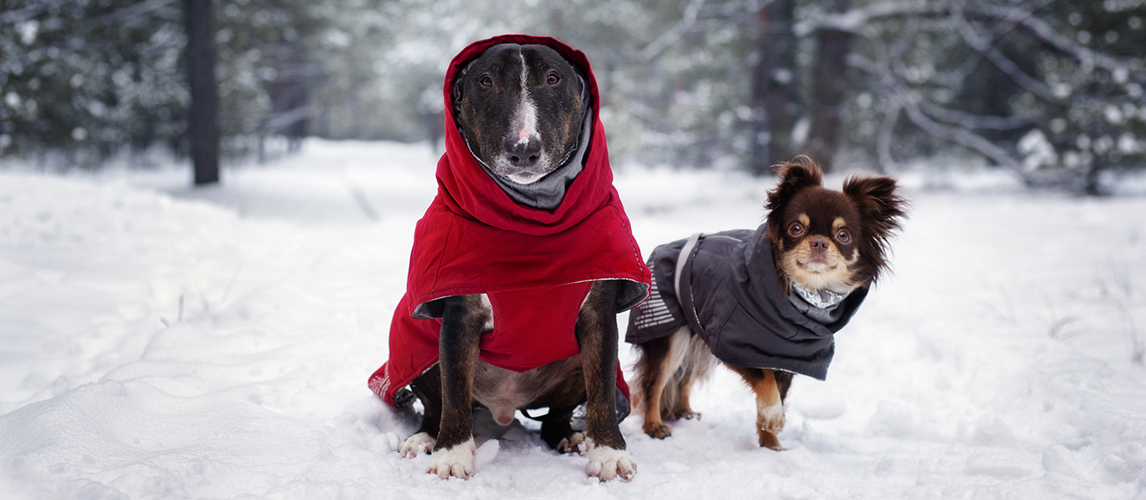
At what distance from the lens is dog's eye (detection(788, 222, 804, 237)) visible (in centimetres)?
252

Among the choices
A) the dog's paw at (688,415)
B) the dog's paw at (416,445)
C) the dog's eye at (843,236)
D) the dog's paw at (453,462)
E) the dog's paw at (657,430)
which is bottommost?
the dog's paw at (688,415)

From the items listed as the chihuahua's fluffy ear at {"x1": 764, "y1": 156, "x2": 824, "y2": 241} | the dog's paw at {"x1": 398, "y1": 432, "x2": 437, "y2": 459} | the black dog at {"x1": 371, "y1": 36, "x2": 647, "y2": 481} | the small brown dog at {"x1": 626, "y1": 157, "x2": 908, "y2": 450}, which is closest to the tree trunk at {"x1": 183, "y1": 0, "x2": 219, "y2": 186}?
the black dog at {"x1": 371, "y1": 36, "x2": 647, "y2": 481}

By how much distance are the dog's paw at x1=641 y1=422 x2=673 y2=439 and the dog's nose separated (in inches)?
58.1

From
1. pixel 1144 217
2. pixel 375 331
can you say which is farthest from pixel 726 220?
A: pixel 375 331

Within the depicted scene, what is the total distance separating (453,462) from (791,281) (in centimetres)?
146

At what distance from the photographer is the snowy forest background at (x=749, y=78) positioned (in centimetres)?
1055

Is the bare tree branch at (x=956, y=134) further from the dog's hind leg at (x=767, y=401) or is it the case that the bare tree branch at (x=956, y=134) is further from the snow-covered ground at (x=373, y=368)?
the dog's hind leg at (x=767, y=401)

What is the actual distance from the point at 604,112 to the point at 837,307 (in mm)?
14214

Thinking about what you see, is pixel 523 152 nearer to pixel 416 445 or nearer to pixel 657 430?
pixel 416 445

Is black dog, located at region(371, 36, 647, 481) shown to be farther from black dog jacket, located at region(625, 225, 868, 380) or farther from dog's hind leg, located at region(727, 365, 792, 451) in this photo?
dog's hind leg, located at region(727, 365, 792, 451)

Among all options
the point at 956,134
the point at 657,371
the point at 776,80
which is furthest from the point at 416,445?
the point at 956,134

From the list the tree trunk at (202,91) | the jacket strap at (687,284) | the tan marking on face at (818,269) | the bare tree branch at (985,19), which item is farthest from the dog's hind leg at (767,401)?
the tree trunk at (202,91)

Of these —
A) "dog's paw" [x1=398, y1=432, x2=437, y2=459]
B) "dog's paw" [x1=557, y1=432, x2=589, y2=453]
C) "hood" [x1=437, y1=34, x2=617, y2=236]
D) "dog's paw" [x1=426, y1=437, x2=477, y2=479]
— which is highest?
"hood" [x1=437, y1=34, x2=617, y2=236]

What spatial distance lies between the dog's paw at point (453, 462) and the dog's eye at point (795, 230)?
1.48 metres
